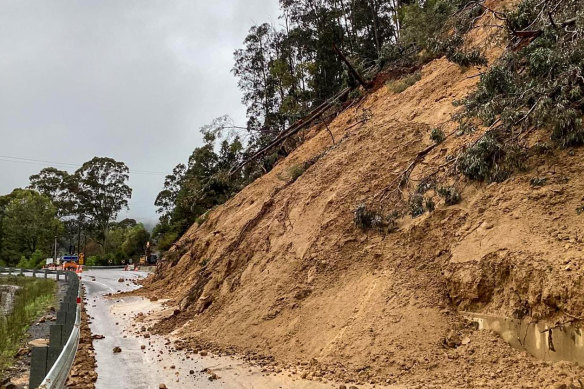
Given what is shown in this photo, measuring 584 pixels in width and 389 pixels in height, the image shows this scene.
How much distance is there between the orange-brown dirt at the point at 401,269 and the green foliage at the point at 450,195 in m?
0.14

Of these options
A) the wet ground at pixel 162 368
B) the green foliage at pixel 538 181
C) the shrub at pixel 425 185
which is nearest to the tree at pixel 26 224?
the wet ground at pixel 162 368

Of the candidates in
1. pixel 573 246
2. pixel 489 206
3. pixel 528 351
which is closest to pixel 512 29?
pixel 489 206

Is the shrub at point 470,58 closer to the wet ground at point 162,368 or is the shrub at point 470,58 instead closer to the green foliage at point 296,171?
the green foliage at point 296,171

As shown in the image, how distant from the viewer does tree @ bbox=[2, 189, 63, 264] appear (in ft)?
171

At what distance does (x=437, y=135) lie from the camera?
10945 millimetres

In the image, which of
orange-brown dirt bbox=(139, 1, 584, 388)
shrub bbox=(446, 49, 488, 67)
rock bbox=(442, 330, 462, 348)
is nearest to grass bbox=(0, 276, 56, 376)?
orange-brown dirt bbox=(139, 1, 584, 388)

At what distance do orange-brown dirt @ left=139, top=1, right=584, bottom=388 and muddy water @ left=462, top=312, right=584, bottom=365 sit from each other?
121mm

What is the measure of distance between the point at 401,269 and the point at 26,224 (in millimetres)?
54610

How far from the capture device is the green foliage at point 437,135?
35.9 ft

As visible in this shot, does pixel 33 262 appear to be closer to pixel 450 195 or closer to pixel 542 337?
pixel 450 195

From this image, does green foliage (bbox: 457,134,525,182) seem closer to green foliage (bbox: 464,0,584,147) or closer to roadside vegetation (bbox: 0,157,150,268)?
green foliage (bbox: 464,0,584,147)

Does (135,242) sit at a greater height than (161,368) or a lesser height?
greater

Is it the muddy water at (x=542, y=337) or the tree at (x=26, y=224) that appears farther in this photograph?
the tree at (x=26, y=224)

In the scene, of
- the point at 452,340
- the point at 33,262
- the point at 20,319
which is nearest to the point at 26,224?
the point at 33,262
